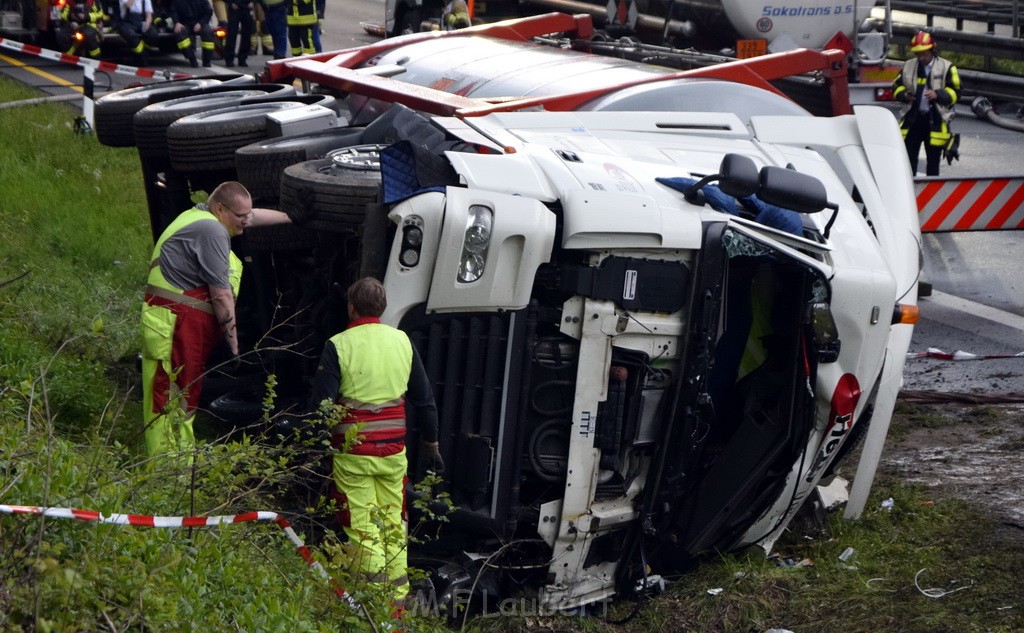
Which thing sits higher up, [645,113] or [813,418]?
[645,113]

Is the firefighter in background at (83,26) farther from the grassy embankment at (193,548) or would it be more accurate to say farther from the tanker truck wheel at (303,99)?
the tanker truck wheel at (303,99)

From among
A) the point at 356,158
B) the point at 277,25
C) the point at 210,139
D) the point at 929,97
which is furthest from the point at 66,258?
the point at 277,25

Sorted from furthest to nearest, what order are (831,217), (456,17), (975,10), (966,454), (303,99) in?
(975,10) → (456,17) → (303,99) → (966,454) → (831,217)

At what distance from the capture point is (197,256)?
5.48 m

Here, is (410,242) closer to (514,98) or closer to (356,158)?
(356,158)

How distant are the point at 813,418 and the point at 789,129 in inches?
66.0

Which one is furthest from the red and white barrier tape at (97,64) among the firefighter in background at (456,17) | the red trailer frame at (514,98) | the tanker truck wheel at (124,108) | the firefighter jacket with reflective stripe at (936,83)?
the firefighter jacket with reflective stripe at (936,83)

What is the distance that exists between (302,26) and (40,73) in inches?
144

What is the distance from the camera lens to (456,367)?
14.9 feet

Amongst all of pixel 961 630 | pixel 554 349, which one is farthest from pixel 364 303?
pixel 961 630

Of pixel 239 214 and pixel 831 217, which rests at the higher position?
pixel 831 217

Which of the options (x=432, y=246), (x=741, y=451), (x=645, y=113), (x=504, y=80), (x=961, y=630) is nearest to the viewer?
(x=432, y=246)

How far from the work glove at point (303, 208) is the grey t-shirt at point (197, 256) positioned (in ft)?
2.09

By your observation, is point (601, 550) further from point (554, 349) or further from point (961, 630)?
point (961, 630)
